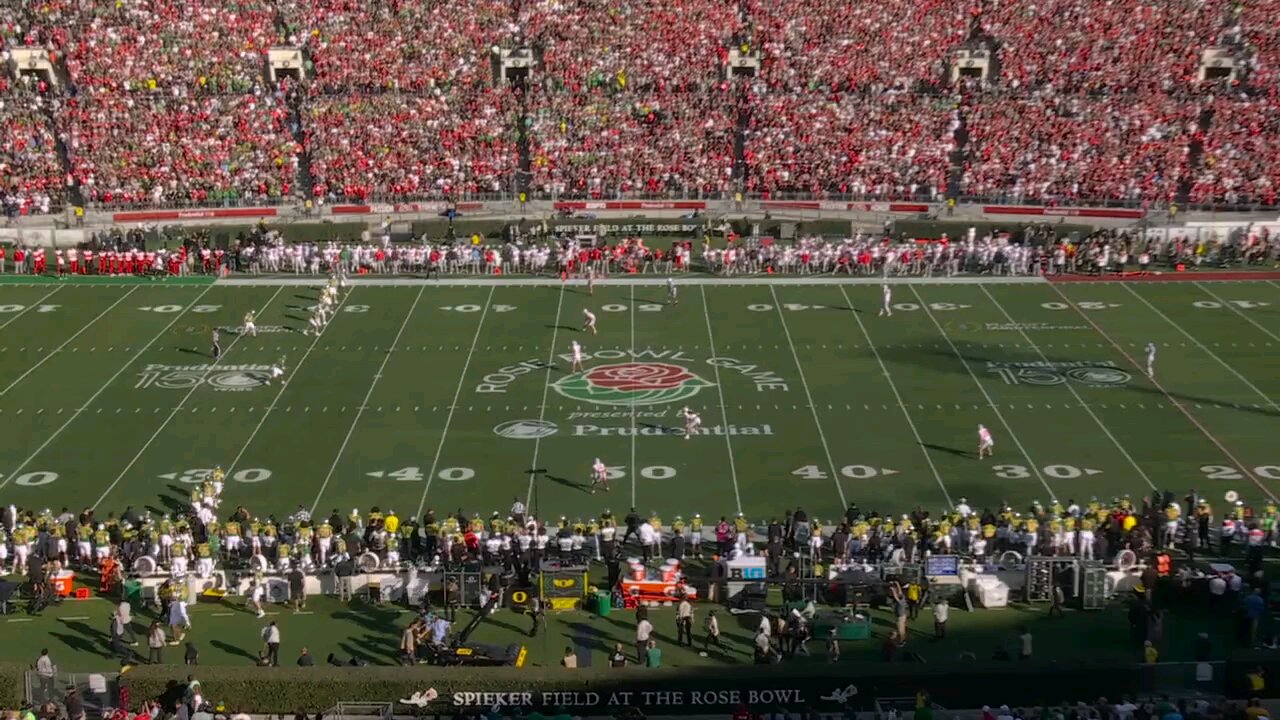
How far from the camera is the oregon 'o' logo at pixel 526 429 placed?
3856cm

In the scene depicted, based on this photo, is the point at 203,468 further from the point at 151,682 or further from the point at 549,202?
the point at 549,202

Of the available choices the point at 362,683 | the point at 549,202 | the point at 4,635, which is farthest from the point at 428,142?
the point at 362,683

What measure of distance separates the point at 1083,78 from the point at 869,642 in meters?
41.9

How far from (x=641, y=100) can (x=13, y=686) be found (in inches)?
1733

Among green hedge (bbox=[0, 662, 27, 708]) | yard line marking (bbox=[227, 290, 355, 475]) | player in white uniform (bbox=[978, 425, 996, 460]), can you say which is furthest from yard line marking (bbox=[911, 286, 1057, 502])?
green hedge (bbox=[0, 662, 27, 708])

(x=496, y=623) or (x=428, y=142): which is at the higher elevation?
(x=428, y=142)

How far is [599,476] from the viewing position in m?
35.3

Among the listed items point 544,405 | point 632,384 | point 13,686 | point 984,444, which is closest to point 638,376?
point 632,384

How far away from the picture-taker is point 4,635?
1118 inches

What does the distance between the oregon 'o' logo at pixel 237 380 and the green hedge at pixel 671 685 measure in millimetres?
18251

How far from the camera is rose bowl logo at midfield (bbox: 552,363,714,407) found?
1614 inches

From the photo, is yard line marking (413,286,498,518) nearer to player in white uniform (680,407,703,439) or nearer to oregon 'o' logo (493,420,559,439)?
oregon 'o' logo (493,420,559,439)

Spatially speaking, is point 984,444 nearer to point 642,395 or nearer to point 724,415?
point 724,415

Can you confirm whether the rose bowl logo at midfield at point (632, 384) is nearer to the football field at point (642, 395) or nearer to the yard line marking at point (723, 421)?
the football field at point (642, 395)
